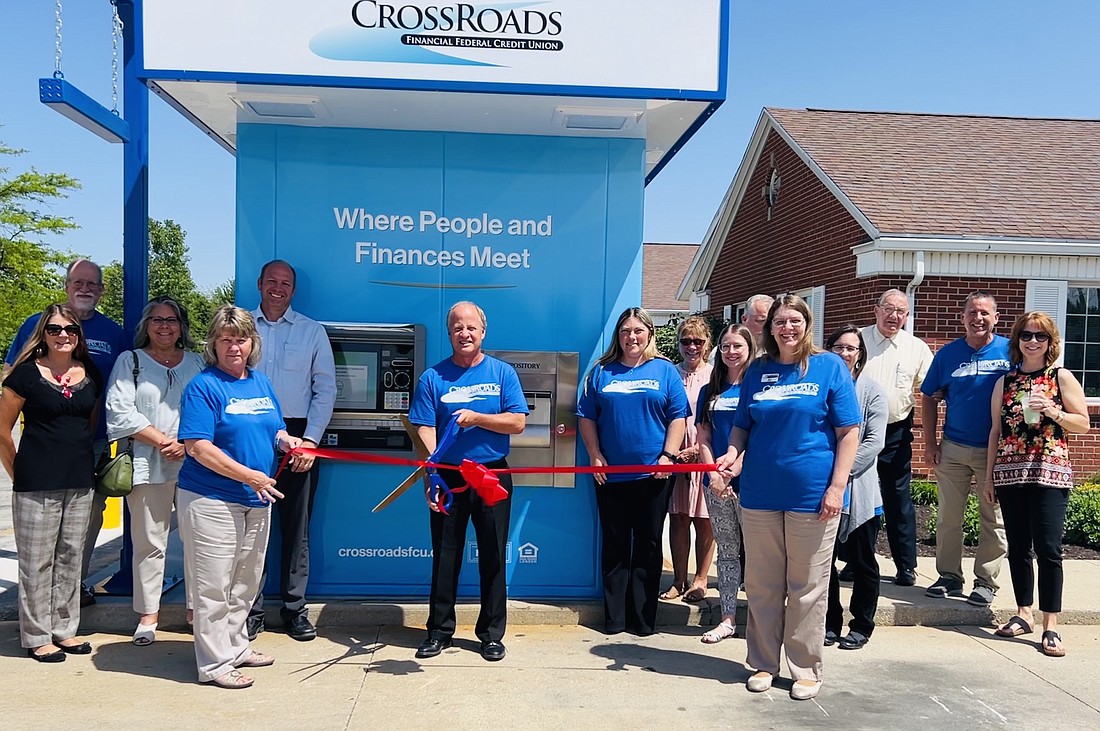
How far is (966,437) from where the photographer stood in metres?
5.75

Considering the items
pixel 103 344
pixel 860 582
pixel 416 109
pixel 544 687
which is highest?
pixel 416 109

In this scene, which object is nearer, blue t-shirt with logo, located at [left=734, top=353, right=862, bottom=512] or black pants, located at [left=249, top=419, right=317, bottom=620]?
blue t-shirt with logo, located at [left=734, top=353, right=862, bottom=512]

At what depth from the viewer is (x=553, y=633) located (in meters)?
5.24

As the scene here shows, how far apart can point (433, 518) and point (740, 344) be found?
1923 mm

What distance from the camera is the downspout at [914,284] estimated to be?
35.0 feet

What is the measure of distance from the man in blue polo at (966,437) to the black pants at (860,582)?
113 centimetres

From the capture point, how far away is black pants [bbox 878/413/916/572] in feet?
20.3

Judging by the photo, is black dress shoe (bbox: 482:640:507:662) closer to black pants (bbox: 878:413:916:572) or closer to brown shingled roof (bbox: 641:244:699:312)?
black pants (bbox: 878:413:916:572)

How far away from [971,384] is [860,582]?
1577mm

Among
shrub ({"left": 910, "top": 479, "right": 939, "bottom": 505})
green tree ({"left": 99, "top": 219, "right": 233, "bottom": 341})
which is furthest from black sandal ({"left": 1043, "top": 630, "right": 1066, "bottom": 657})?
green tree ({"left": 99, "top": 219, "right": 233, "bottom": 341})

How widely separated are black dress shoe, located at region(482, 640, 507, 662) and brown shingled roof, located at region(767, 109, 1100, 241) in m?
8.03

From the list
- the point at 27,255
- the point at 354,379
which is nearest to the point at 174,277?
the point at 27,255

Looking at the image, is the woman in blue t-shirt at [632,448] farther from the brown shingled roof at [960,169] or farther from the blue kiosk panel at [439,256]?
the brown shingled roof at [960,169]

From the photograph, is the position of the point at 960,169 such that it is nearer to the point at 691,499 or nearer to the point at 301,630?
the point at 691,499
